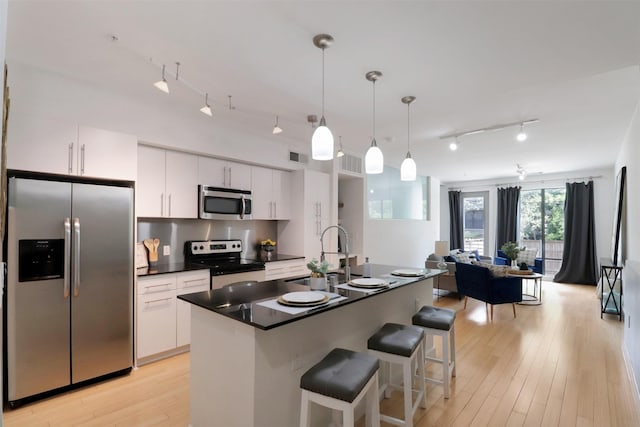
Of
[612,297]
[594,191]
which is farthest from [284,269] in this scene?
[594,191]

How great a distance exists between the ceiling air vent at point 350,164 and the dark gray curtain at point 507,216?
195 inches

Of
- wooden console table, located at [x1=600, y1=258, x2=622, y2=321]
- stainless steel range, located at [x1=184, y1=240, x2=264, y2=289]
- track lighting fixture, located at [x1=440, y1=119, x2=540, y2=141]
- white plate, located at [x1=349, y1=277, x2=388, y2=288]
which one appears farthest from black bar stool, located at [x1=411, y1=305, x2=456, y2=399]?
wooden console table, located at [x1=600, y1=258, x2=622, y2=321]

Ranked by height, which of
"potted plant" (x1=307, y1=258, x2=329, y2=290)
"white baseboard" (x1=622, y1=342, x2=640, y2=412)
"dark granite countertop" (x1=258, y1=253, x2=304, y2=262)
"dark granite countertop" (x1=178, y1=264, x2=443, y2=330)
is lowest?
"white baseboard" (x1=622, y1=342, x2=640, y2=412)

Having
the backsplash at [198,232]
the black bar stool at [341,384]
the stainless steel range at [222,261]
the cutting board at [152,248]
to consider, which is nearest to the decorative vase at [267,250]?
the backsplash at [198,232]

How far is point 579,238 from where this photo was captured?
24.0 ft

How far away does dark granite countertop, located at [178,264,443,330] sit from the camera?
1.64 m

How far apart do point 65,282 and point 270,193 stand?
8.26 ft

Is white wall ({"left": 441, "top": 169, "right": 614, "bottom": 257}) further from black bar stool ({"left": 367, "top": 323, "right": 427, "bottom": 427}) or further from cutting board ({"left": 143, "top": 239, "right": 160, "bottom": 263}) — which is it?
cutting board ({"left": 143, "top": 239, "right": 160, "bottom": 263})

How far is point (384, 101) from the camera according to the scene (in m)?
3.17

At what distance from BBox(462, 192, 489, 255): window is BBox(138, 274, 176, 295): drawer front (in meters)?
8.09

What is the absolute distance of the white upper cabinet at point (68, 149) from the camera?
2.42m

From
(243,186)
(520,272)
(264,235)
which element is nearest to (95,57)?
(243,186)

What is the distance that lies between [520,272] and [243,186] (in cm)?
461

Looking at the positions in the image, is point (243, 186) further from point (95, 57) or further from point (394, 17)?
point (394, 17)
